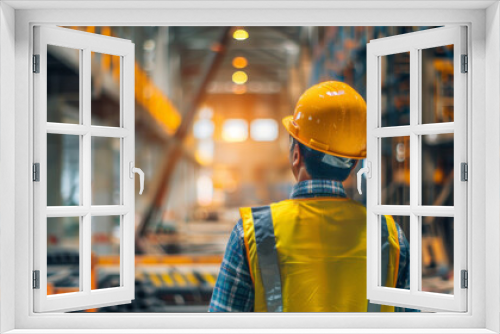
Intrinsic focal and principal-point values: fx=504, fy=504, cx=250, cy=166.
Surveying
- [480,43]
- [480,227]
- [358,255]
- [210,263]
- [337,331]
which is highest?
[480,43]

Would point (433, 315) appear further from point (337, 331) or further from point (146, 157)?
point (146, 157)

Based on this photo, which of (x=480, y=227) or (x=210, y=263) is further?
(x=210, y=263)

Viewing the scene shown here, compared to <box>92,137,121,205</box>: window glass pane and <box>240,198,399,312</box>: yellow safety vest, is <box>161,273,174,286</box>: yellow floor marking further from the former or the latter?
<box>240,198,399,312</box>: yellow safety vest

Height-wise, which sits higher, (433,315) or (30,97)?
(30,97)

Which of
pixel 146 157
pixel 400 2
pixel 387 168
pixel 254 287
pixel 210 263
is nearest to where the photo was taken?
pixel 400 2

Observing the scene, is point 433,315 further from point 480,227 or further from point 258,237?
point 258,237

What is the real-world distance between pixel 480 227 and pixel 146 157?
8.88 metres

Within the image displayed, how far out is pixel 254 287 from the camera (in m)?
2.54

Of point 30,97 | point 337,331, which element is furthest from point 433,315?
point 30,97

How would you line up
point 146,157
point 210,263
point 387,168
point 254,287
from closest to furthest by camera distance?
point 254,287
point 387,168
point 210,263
point 146,157

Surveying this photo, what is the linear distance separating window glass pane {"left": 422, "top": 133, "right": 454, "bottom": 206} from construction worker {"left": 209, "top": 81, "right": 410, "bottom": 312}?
7.89 feet

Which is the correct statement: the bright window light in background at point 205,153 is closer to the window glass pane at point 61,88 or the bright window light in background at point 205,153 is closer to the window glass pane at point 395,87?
the window glass pane at point 61,88

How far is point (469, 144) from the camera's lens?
2234 millimetres

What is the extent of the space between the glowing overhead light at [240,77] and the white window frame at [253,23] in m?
8.48
